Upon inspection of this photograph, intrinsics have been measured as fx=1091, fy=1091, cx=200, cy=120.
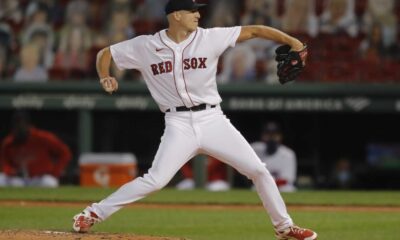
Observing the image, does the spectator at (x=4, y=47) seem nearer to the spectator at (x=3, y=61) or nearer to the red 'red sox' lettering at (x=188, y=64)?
the spectator at (x=3, y=61)

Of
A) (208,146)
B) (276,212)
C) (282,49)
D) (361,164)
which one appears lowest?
(361,164)

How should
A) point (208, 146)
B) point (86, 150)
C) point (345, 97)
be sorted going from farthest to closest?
point (86, 150) < point (345, 97) < point (208, 146)

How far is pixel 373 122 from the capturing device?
1540 centimetres

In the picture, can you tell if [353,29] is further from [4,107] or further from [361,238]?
[361,238]

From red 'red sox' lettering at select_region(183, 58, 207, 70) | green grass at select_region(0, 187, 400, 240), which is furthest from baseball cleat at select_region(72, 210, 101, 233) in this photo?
red 'red sox' lettering at select_region(183, 58, 207, 70)

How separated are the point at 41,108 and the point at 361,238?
7.75 meters

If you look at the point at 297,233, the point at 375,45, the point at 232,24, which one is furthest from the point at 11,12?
the point at 297,233

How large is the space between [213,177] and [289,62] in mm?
7636

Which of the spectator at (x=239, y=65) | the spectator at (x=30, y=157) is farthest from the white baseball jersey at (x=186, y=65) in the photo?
the spectator at (x=239, y=65)

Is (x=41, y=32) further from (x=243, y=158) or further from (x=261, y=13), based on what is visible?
(x=243, y=158)

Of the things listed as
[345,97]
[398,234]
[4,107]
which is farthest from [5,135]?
[398,234]

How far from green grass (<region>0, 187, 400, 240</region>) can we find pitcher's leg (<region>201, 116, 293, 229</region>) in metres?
0.88

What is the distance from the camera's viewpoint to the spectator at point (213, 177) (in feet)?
47.3

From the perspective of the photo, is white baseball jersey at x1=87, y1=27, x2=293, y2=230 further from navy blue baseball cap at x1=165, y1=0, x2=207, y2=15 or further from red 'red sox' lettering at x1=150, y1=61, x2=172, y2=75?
navy blue baseball cap at x1=165, y1=0, x2=207, y2=15
